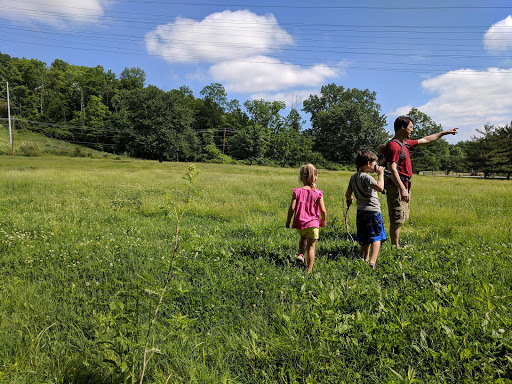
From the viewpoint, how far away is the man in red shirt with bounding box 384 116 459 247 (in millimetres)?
5359

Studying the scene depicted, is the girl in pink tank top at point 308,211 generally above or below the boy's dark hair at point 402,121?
below

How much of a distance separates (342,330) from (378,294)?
3.32ft

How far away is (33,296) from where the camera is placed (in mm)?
3697

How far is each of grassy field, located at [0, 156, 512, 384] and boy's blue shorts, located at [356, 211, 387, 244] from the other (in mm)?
403

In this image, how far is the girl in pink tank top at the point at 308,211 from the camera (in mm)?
4571

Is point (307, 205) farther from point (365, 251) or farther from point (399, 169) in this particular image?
point (399, 169)

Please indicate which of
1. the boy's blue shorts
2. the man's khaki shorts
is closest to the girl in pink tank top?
the boy's blue shorts

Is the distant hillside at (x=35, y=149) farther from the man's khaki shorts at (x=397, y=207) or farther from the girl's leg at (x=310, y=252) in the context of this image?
the man's khaki shorts at (x=397, y=207)

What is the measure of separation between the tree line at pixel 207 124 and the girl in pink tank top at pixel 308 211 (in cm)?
6806

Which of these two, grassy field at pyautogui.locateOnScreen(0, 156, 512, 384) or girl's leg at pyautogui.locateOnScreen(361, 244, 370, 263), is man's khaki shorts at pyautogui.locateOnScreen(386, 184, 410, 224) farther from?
girl's leg at pyautogui.locateOnScreen(361, 244, 370, 263)

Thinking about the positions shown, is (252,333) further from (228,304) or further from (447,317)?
(447,317)

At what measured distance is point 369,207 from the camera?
4.86 metres

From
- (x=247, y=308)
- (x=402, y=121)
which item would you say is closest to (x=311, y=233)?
(x=247, y=308)

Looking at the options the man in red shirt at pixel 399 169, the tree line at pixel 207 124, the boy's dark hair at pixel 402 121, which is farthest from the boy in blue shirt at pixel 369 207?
the tree line at pixel 207 124
